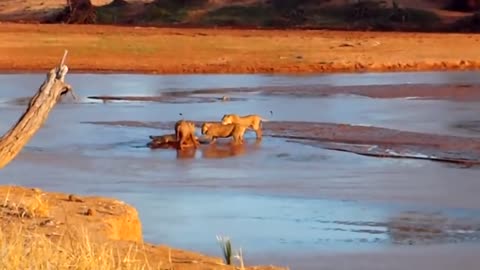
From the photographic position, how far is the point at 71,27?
148ft

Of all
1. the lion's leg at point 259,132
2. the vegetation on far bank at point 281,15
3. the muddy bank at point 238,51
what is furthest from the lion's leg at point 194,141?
the vegetation on far bank at point 281,15

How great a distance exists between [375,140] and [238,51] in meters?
17.9

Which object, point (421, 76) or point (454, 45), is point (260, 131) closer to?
point (421, 76)

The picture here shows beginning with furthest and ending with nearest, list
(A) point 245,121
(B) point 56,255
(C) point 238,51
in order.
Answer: (C) point 238,51 < (A) point 245,121 < (B) point 56,255

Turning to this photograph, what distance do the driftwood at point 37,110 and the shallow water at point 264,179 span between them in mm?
1800

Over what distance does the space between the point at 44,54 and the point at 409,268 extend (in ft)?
87.9

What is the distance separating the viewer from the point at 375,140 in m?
19.0

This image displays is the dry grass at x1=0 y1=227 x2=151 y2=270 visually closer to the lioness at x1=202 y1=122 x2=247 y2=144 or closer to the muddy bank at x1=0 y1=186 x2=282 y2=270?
the muddy bank at x1=0 y1=186 x2=282 y2=270

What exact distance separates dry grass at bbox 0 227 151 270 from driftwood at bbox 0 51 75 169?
1917 millimetres

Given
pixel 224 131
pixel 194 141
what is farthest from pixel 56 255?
pixel 224 131

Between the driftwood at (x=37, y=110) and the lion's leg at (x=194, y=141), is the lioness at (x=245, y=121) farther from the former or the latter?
the driftwood at (x=37, y=110)

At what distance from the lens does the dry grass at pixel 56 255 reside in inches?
263

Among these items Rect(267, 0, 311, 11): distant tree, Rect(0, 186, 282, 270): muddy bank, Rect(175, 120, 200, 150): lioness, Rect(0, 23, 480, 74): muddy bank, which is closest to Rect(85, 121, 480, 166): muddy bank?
Rect(175, 120, 200, 150): lioness

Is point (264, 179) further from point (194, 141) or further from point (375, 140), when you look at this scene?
point (375, 140)
